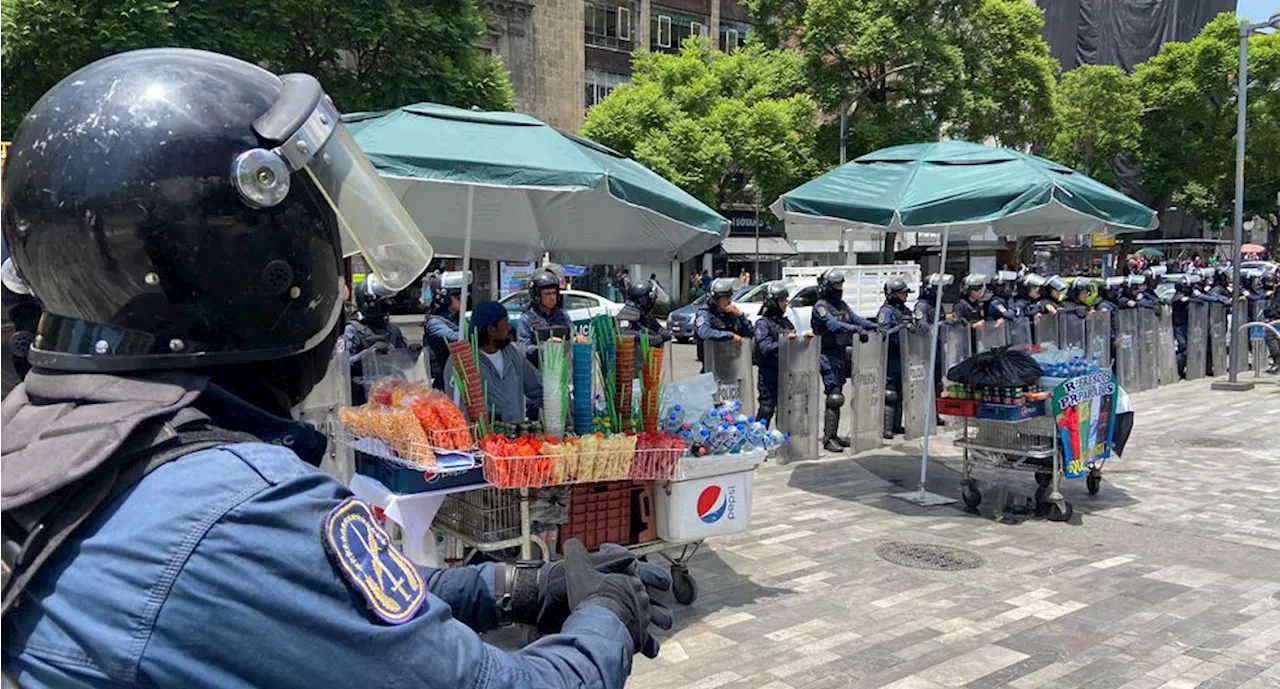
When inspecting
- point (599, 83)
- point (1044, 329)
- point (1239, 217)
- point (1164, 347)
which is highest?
point (599, 83)

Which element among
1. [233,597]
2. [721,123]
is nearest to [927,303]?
[233,597]

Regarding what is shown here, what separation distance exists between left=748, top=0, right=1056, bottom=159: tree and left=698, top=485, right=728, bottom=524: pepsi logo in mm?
21628

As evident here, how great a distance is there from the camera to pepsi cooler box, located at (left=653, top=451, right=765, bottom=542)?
5.05 metres

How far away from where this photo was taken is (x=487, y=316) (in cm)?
624

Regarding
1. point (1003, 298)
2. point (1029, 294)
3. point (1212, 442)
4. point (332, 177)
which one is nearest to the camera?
point (332, 177)

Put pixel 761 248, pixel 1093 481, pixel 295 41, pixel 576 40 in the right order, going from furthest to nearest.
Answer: pixel 761 248
pixel 576 40
pixel 295 41
pixel 1093 481

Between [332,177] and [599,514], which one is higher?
[332,177]

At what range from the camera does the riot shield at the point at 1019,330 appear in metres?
11.7

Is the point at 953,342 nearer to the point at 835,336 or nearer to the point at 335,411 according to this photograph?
the point at 835,336

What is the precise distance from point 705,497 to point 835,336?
18.9 feet

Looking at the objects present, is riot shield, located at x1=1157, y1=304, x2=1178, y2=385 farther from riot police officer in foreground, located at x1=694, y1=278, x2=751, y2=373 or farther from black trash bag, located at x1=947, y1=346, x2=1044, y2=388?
black trash bag, located at x1=947, y1=346, x2=1044, y2=388

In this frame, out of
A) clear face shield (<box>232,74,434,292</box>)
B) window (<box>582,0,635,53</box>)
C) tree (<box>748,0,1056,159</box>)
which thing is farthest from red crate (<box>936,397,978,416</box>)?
window (<box>582,0,635,53</box>)

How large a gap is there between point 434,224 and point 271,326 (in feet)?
19.0

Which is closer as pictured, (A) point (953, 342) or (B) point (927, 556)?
(B) point (927, 556)
